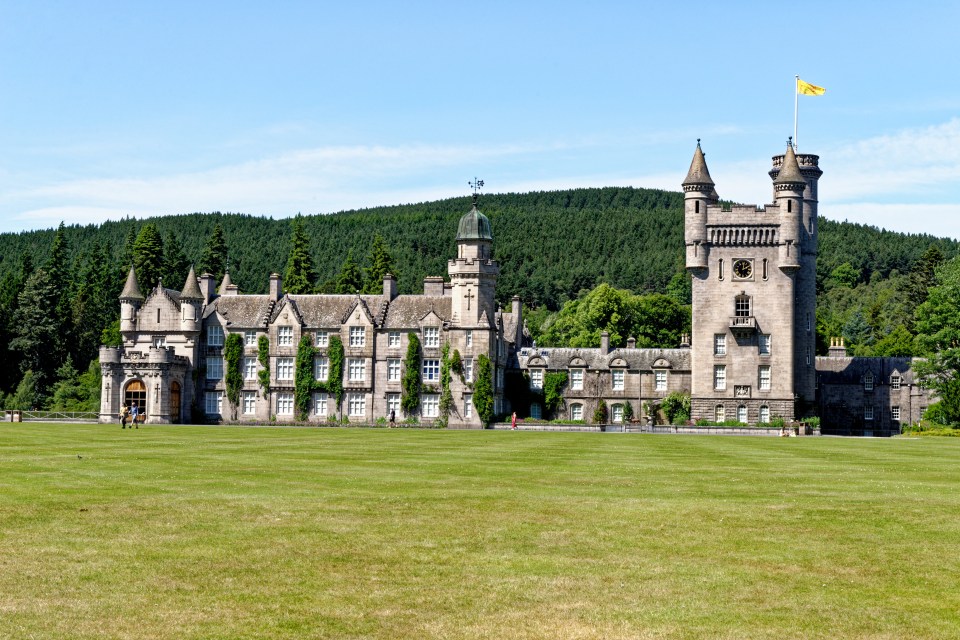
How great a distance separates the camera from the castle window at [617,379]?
291 ft

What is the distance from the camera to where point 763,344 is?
84.0m

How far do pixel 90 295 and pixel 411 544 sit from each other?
4209 inches

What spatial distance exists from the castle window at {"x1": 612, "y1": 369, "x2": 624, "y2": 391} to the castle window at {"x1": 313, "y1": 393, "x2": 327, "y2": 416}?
21.2 m

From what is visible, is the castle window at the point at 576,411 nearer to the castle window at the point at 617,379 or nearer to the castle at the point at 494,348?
the castle at the point at 494,348

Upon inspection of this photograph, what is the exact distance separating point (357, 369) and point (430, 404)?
5.99 meters

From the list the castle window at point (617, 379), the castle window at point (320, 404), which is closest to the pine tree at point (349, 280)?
the castle window at point (320, 404)

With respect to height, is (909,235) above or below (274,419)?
above

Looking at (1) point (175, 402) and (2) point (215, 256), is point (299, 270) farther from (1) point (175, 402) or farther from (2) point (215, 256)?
(1) point (175, 402)

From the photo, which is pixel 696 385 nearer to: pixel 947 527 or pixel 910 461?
pixel 910 461

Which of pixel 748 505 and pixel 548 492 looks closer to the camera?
pixel 748 505

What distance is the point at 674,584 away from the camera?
13.9m

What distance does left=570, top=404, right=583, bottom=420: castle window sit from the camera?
89000 mm

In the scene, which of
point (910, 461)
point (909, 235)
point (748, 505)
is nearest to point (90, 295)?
point (910, 461)

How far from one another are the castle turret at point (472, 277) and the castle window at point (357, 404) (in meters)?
9.19
